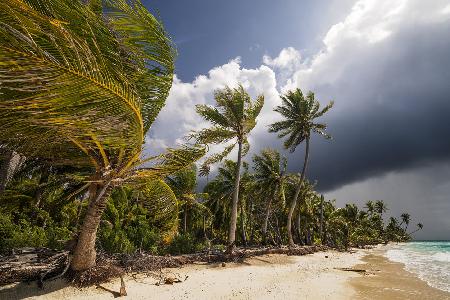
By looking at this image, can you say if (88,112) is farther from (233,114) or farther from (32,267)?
(233,114)

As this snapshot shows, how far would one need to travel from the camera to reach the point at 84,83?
11.3ft

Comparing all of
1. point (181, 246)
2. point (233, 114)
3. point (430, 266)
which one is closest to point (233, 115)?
point (233, 114)

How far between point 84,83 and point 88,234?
5132 mm

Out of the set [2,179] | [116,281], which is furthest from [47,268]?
[2,179]

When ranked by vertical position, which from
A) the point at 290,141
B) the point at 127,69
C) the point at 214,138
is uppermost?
the point at 290,141

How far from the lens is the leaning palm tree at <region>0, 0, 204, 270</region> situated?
300 cm

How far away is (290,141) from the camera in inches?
1052

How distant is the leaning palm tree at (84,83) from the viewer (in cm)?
300

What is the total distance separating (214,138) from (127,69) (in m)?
10.4

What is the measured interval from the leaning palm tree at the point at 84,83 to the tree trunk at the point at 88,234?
0.07 feet

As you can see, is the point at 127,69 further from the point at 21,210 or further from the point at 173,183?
the point at 173,183

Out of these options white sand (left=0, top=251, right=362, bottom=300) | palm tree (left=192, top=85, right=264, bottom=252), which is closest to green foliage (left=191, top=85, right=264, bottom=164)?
palm tree (left=192, top=85, right=264, bottom=252)

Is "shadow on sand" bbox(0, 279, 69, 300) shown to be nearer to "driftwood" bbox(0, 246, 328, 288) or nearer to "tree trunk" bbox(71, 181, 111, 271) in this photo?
"driftwood" bbox(0, 246, 328, 288)

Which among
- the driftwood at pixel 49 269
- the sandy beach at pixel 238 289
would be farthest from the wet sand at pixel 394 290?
the driftwood at pixel 49 269
